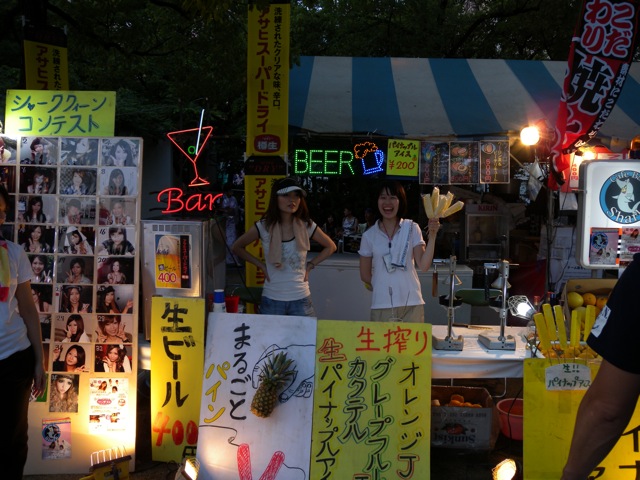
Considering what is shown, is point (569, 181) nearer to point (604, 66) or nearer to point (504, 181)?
point (504, 181)

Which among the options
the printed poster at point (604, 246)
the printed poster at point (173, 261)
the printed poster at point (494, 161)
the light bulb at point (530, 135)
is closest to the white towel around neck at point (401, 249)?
the printed poster at point (604, 246)

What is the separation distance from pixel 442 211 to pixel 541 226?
562cm

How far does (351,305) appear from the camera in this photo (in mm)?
6922

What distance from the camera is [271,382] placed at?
3506mm

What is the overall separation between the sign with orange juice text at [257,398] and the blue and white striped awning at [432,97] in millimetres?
4099

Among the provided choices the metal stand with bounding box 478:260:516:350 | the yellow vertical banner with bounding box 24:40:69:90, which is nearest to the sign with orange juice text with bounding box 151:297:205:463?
the metal stand with bounding box 478:260:516:350

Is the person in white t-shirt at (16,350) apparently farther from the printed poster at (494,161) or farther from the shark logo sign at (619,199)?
the printed poster at (494,161)

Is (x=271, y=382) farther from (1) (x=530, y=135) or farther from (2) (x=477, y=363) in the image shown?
(1) (x=530, y=135)

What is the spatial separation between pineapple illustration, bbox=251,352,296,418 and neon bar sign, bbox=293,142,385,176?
4.13 meters

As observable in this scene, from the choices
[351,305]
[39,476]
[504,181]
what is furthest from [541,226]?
[39,476]

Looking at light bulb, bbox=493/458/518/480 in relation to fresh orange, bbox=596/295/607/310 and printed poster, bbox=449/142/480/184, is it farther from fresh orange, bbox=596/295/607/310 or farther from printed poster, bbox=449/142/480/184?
printed poster, bbox=449/142/480/184

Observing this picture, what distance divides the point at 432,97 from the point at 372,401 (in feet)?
19.0

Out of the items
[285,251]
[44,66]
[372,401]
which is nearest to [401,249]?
[285,251]

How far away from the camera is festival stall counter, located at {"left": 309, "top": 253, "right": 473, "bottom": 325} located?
22.5ft
